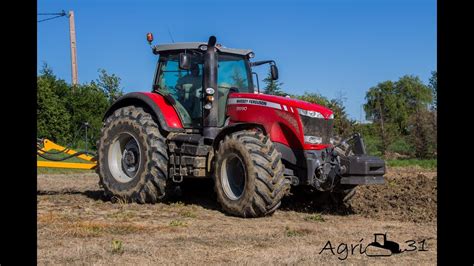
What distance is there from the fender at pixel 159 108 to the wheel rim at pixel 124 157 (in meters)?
0.56

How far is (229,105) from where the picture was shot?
8.77m

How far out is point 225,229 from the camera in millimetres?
6738

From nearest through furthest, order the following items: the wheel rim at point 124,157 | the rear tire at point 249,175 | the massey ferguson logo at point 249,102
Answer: the rear tire at point 249,175
the massey ferguson logo at point 249,102
the wheel rim at point 124,157

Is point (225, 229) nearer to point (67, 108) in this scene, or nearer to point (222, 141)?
point (222, 141)

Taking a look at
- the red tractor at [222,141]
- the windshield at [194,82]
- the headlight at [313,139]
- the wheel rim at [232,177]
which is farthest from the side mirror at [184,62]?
the headlight at [313,139]

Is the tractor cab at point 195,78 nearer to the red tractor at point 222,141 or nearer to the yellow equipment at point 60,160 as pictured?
the red tractor at point 222,141

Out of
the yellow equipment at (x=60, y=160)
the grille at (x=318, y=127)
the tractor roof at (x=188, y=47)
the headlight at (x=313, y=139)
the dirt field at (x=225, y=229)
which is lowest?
the dirt field at (x=225, y=229)

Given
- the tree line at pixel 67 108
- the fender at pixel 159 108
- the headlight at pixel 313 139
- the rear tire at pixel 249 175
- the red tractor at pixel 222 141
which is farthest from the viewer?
the tree line at pixel 67 108

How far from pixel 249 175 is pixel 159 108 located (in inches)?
85.0

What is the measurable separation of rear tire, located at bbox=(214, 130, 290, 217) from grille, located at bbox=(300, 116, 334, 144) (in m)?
0.65

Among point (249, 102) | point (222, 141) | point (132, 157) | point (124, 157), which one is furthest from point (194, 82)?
point (124, 157)

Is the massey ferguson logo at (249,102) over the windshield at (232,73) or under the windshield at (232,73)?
under

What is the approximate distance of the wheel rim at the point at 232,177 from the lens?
7973mm
